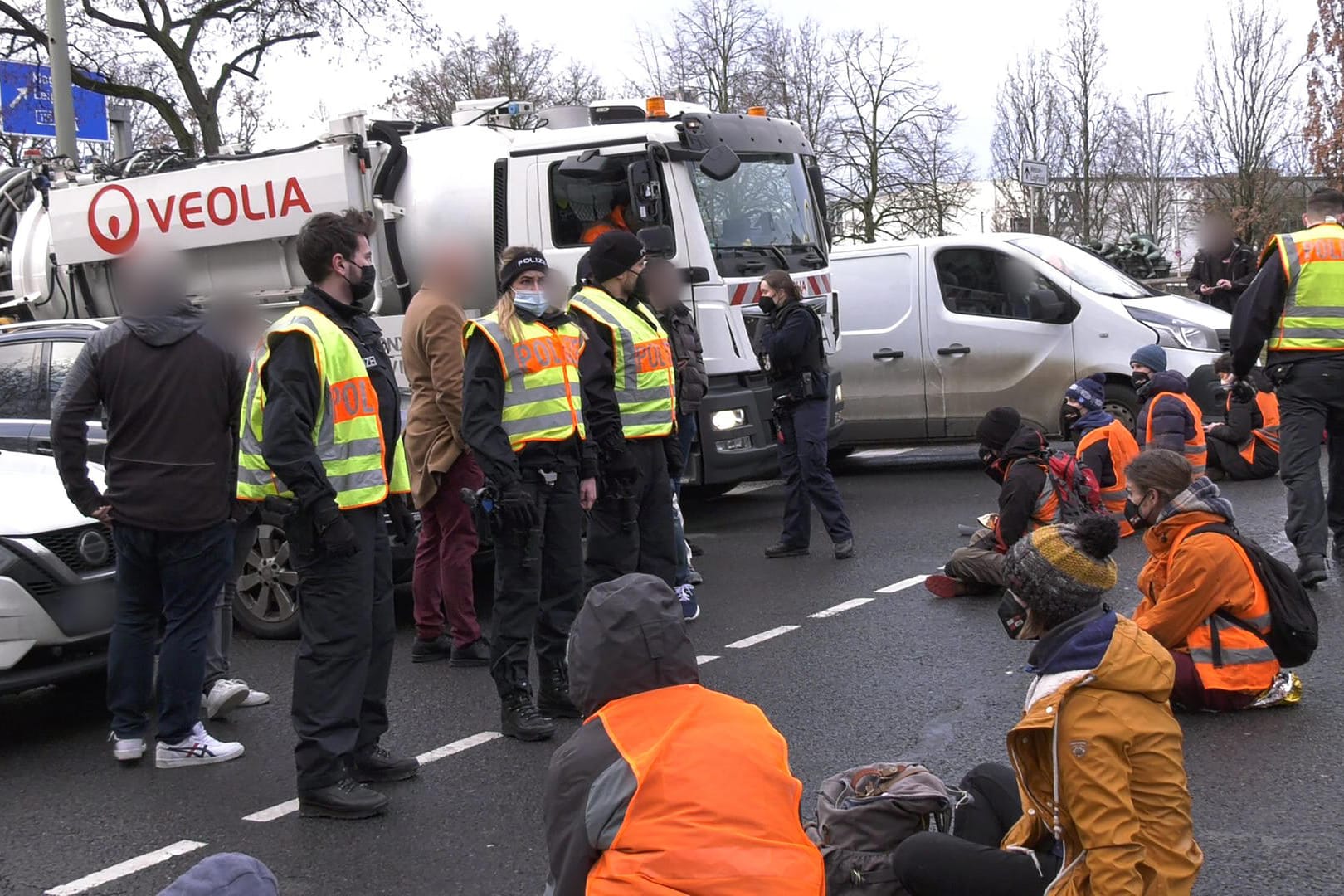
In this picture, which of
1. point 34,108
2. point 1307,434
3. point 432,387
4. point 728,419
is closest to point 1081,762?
point 432,387

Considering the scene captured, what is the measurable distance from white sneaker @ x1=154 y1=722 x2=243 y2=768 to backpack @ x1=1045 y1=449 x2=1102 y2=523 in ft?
14.5

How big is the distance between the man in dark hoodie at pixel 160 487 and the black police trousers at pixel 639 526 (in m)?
1.58

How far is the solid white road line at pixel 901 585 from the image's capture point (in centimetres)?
803

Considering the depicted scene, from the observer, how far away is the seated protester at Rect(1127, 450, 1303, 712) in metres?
5.35

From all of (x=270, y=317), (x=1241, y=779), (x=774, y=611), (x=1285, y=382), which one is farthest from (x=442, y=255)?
(x=1241, y=779)

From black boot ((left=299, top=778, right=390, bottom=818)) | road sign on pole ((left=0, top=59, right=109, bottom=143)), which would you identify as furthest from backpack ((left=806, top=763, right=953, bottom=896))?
road sign on pole ((left=0, top=59, right=109, bottom=143))

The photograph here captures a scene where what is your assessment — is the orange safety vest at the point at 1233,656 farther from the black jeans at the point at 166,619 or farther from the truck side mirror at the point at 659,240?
the truck side mirror at the point at 659,240

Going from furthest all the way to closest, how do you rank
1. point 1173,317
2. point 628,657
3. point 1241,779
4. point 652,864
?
point 1173,317
point 1241,779
point 628,657
point 652,864

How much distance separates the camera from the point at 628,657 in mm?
2732

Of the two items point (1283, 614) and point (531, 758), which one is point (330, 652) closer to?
point (531, 758)

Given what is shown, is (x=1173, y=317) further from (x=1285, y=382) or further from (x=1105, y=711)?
(x=1105, y=711)

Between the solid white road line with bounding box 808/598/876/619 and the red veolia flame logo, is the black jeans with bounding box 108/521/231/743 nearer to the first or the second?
the solid white road line with bounding box 808/598/876/619

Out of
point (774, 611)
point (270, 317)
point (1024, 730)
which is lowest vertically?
point (774, 611)

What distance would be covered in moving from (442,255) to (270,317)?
155 centimetres
